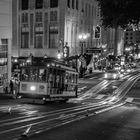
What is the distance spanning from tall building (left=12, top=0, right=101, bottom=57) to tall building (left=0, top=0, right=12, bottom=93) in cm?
2069

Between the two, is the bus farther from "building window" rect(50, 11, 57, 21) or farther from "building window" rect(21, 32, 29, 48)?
"building window" rect(21, 32, 29, 48)

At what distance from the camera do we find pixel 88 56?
72688 millimetres

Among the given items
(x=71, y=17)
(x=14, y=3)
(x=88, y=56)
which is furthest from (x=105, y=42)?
(x=14, y=3)

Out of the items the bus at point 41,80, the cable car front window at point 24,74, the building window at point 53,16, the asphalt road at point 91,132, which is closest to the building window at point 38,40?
the building window at point 53,16

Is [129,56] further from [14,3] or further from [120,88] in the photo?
[120,88]

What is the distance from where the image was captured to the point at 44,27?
62.0 m

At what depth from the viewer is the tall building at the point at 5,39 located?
122ft

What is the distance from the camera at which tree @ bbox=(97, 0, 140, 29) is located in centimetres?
1617

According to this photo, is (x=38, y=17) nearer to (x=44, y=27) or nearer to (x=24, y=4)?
(x=44, y=27)

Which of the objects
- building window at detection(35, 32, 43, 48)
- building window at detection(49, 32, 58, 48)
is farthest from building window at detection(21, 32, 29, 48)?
building window at detection(49, 32, 58, 48)

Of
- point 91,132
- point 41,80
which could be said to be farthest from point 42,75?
point 91,132

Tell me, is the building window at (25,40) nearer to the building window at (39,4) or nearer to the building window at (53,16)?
the building window at (39,4)

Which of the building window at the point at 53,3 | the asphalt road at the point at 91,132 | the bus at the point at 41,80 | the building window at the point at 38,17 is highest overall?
the building window at the point at 53,3

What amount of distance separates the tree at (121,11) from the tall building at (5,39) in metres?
20.9
